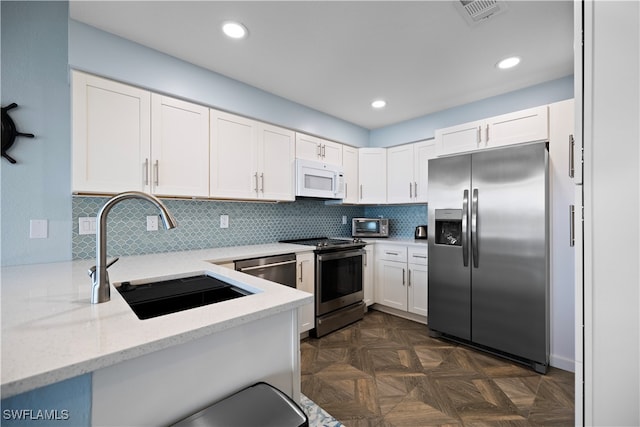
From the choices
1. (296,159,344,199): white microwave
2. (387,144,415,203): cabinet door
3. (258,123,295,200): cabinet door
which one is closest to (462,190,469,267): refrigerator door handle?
(387,144,415,203): cabinet door

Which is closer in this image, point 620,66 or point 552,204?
point 620,66

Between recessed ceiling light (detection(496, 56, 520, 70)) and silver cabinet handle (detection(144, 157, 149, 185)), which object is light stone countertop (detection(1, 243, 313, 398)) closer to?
silver cabinet handle (detection(144, 157, 149, 185))

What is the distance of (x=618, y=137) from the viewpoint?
912 millimetres

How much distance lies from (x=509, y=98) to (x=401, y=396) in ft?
9.66

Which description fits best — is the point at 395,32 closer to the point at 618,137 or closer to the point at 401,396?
the point at 618,137

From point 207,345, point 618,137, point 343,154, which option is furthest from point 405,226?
point 207,345

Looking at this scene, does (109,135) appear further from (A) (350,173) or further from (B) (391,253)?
(B) (391,253)

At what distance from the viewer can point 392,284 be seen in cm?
335

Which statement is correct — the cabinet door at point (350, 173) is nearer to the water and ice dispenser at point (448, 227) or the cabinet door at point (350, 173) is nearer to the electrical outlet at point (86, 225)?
the water and ice dispenser at point (448, 227)

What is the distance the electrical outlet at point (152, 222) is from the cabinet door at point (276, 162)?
91cm

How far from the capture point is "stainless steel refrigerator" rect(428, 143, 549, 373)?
7.18 ft

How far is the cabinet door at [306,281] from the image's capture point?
105 inches

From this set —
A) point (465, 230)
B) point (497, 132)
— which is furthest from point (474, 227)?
point (497, 132)

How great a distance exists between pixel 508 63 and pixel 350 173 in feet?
6.47
